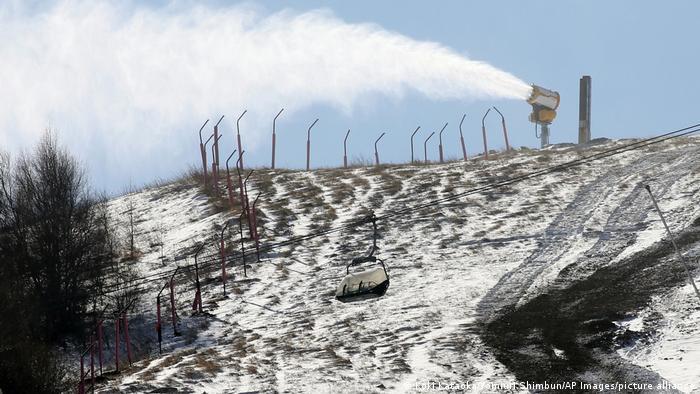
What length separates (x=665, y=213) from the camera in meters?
47.5

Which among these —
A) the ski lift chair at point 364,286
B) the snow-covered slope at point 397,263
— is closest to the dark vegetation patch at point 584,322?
the snow-covered slope at point 397,263

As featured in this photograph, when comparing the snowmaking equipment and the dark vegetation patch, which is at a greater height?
the snowmaking equipment

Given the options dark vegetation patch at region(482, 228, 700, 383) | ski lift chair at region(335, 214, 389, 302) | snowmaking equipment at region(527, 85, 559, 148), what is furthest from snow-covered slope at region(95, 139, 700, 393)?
snowmaking equipment at region(527, 85, 559, 148)

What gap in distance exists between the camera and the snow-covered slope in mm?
31500

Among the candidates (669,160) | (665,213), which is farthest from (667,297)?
(669,160)

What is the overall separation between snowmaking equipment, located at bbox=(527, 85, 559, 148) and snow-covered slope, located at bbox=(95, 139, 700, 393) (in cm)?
839

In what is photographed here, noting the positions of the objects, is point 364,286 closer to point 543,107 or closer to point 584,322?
point 584,322

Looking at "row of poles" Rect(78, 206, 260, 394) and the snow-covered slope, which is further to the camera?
"row of poles" Rect(78, 206, 260, 394)

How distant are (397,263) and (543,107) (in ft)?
107

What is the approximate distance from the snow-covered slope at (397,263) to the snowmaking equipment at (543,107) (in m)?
8.39

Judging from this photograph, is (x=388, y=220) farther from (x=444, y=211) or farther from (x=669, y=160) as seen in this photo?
(x=669, y=160)

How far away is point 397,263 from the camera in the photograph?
45156mm

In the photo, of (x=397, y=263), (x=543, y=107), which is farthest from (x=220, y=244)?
(x=543, y=107)

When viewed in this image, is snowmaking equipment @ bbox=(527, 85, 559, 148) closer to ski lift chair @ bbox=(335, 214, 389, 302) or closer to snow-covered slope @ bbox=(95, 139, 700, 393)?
snow-covered slope @ bbox=(95, 139, 700, 393)
